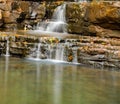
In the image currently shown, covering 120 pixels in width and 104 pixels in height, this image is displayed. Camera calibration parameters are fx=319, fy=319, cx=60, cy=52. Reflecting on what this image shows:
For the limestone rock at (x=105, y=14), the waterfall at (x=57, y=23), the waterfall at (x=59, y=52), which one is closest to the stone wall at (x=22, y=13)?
the waterfall at (x=57, y=23)

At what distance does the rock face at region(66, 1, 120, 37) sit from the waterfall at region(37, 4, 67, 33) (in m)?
0.58

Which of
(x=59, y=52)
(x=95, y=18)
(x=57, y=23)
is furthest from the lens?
(x=57, y=23)

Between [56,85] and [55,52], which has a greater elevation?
[55,52]

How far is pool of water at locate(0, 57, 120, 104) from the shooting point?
7.09 m

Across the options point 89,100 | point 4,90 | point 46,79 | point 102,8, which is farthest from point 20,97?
point 102,8

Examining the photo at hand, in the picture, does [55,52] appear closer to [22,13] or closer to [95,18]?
[95,18]

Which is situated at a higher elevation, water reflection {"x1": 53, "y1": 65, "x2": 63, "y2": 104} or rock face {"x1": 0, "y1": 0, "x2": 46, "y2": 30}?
rock face {"x1": 0, "y1": 0, "x2": 46, "y2": 30}

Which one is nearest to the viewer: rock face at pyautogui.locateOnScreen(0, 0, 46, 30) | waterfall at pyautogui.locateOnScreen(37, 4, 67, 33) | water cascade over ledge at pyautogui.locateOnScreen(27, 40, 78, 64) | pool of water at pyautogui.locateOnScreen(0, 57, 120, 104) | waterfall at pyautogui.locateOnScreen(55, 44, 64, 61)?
pool of water at pyautogui.locateOnScreen(0, 57, 120, 104)

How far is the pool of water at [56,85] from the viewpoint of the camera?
7.09 meters

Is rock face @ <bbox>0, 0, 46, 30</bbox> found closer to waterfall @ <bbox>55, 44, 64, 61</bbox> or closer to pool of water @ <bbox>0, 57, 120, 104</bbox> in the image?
Answer: waterfall @ <bbox>55, 44, 64, 61</bbox>

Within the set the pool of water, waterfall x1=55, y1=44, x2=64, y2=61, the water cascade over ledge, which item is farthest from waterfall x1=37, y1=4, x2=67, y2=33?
the pool of water

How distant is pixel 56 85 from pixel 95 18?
28.0ft

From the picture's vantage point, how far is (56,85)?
338 inches

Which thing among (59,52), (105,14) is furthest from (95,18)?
(59,52)
